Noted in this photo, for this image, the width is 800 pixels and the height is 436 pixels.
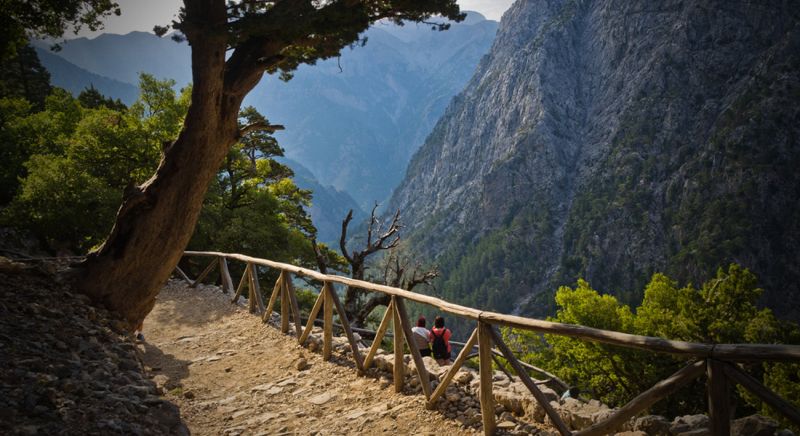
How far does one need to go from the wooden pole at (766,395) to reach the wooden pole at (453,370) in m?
2.46

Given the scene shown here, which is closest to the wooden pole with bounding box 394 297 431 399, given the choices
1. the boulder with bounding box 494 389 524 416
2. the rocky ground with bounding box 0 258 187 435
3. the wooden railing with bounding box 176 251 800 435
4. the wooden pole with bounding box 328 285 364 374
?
the wooden railing with bounding box 176 251 800 435

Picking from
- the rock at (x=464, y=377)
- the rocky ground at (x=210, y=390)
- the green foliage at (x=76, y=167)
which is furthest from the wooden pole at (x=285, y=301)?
the green foliage at (x=76, y=167)

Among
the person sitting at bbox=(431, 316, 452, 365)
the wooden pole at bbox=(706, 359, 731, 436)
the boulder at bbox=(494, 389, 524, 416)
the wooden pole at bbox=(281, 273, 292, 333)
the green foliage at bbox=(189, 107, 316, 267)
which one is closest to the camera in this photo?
the wooden pole at bbox=(706, 359, 731, 436)

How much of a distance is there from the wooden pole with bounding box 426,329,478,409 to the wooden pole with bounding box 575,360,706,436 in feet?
4.68

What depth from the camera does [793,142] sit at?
97938 mm

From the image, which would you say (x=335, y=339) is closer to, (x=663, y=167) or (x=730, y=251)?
(x=730, y=251)

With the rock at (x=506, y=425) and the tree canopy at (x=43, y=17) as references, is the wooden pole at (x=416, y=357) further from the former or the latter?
the tree canopy at (x=43, y=17)

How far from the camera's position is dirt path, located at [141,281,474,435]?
5.43m

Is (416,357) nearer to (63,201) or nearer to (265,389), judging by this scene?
(265,389)

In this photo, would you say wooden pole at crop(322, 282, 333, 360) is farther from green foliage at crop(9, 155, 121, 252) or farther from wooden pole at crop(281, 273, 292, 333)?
green foliage at crop(9, 155, 121, 252)

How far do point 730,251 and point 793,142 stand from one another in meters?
36.1

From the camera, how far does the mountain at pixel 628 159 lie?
95.4 metres

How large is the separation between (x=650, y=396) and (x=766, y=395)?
30.5 inches

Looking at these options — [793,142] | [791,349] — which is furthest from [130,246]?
[793,142]
